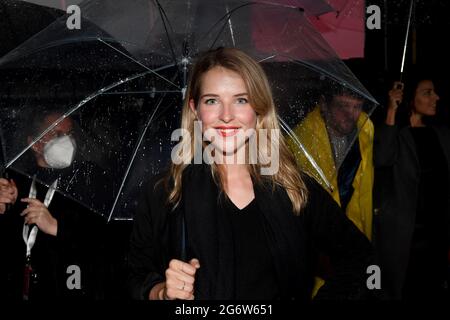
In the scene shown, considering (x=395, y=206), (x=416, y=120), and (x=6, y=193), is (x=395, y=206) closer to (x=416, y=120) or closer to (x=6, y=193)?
(x=416, y=120)

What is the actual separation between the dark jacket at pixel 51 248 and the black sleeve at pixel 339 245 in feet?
5.36

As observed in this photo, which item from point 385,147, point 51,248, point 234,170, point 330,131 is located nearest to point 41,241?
point 51,248

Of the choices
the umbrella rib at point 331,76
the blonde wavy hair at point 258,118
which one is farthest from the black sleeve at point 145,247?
the umbrella rib at point 331,76

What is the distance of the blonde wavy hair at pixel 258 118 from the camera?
276cm

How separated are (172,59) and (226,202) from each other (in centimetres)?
72

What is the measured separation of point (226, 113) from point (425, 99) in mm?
3326

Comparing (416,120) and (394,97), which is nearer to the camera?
(394,97)

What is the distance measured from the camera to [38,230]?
12.9 ft

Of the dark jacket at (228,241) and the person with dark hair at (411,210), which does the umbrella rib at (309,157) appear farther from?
the person with dark hair at (411,210)

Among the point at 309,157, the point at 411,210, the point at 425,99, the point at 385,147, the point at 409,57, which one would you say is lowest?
the point at 411,210

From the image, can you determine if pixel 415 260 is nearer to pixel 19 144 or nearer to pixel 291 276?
pixel 291 276

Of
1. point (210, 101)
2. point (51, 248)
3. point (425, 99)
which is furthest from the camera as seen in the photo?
point (425, 99)

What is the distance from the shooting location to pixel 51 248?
3.92 metres
